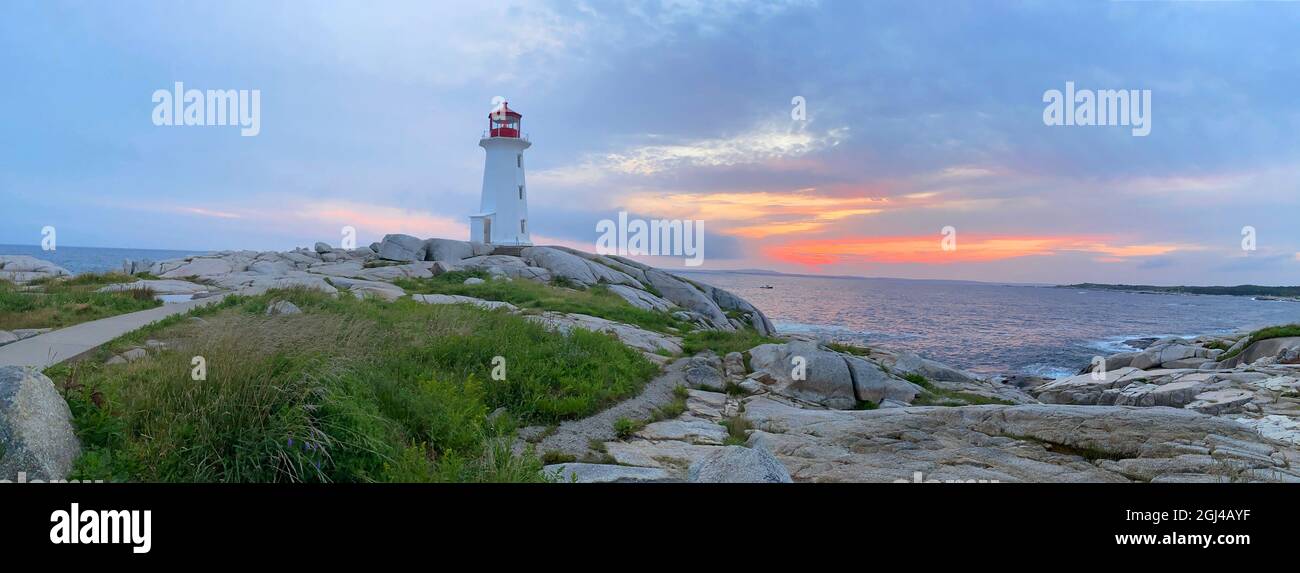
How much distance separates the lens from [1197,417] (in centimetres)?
856

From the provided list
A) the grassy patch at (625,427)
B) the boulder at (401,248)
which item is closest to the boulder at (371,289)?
the boulder at (401,248)

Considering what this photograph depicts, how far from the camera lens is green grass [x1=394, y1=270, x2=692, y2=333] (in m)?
21.5

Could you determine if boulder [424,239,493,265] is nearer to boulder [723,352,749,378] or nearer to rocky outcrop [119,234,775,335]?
rocky outcrop [119,234,775,335]

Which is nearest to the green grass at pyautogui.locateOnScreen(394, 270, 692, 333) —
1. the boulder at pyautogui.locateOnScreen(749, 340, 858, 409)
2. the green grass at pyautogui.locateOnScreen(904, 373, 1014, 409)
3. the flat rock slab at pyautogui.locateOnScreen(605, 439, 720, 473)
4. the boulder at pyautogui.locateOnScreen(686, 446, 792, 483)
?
the boulder at pyautogui.locateOnScreen(749, 340, 858, 409)

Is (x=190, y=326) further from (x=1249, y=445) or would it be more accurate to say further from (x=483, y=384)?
(x=1249, y=445)

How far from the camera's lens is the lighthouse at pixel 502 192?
47.2 meters

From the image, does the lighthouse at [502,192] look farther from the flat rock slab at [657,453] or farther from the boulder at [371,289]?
the flat rock slab at [657,453]

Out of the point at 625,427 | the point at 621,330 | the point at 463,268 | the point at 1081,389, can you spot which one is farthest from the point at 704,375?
the point at 463,268

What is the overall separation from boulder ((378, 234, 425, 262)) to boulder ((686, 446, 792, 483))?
37.3 meters

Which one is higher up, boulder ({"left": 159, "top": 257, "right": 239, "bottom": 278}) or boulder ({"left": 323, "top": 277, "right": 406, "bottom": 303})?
boulder ({"left": 159, "top": 257, "right": 239, "bottom": 278})

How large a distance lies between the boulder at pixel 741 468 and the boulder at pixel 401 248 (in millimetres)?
37274

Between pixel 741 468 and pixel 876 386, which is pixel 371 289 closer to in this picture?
pixel 876 386
